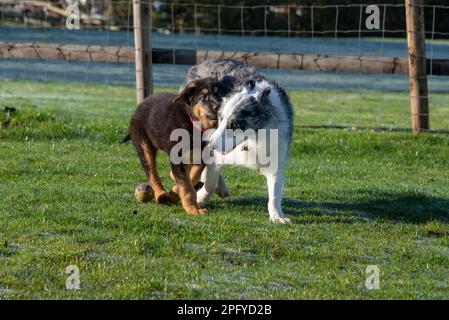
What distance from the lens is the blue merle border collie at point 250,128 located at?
26.4 ft

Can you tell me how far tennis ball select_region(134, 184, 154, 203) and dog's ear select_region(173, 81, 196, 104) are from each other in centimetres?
92

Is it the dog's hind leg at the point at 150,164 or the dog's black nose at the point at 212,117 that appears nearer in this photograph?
the dog's black nose at the point at 212,117

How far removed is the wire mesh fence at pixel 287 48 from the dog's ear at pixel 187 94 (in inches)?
210

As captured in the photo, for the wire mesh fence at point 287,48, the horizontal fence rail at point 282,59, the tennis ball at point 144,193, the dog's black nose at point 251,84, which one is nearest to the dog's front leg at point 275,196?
the dog's black nose at point 251,84

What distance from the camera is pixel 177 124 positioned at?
888cm

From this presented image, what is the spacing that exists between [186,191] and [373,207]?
1836mm

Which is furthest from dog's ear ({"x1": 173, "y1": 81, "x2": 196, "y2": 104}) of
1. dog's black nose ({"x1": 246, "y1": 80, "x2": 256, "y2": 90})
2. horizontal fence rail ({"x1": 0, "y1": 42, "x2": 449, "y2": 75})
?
horizontal fence rail ({"x1": 0, "y1": 42, "x2": 449, "y2": 75})

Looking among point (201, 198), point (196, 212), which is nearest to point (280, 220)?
point (196, 212)

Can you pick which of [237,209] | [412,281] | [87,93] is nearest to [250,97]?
[237,209]

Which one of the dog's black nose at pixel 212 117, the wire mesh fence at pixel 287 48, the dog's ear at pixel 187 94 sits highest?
the dog's ear at pixel 187 94

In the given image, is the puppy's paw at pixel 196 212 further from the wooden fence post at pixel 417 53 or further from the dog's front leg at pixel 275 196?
the wooden fence post at pixel 417 53

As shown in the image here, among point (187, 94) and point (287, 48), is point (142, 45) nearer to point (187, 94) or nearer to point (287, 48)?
point (187, 94)
